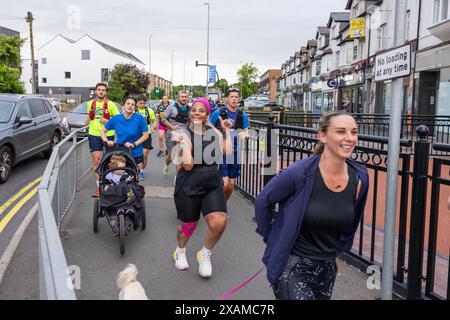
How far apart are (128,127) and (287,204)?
4.87 meters

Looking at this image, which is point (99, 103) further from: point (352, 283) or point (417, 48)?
point (417, 48)

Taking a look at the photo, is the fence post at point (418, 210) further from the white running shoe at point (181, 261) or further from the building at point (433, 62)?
the building at point (433, 62)

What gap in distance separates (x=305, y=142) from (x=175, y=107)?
423 centimetres

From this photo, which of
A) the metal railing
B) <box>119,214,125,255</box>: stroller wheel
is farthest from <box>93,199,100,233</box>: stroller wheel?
<box>119,214,125,255</box>: stroller wheel

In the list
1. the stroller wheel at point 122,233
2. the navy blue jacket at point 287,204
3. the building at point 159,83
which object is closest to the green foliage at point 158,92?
the building at point 159,83

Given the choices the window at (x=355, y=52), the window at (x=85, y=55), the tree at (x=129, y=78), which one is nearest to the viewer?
the window at (x=355, y=52)

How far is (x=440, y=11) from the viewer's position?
71.4 ft

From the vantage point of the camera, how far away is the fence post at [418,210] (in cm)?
382

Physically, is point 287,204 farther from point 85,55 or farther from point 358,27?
point 85,55

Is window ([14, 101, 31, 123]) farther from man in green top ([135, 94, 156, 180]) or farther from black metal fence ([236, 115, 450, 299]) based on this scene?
black metal fence ([236, 115, 450, 299])

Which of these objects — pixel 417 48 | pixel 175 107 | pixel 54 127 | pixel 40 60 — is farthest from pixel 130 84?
pixel 175 107

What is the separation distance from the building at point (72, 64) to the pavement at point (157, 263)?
253 feet

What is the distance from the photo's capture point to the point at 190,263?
5.04 metres
